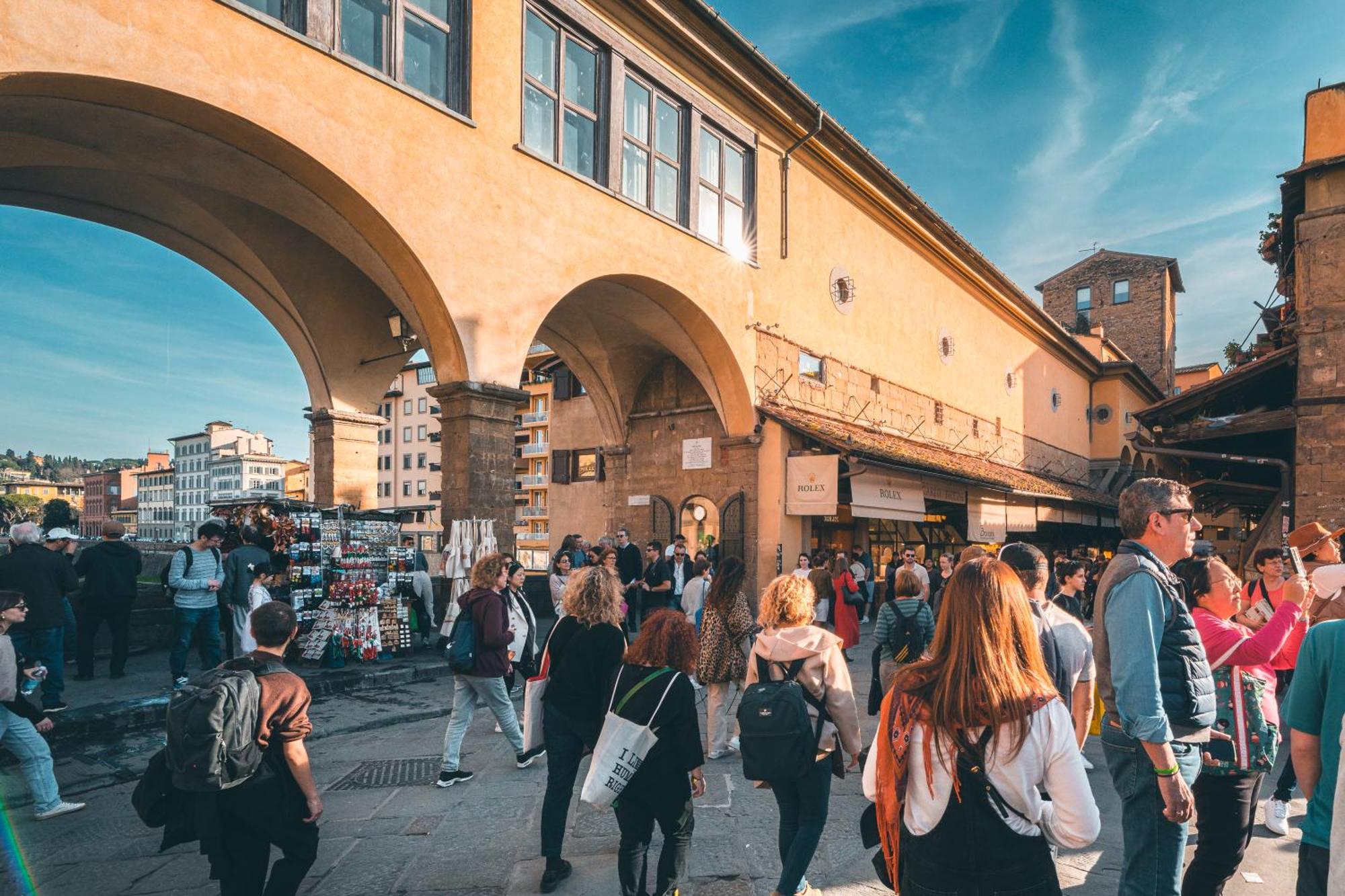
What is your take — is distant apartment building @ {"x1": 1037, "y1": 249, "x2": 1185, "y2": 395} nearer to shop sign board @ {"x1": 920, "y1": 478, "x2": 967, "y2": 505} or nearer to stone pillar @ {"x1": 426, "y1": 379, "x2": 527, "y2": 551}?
shop sign board @ {"x1": 920, "y1": 478, "x2": 967, "y2": 505}

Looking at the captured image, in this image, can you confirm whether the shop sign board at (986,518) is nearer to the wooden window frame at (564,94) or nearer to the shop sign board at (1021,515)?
the shop sign board at (1021,515)

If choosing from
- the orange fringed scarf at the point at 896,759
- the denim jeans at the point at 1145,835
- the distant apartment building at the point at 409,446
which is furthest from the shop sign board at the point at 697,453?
the distant apartment building at the point at 409,446

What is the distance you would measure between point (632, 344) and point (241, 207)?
7.86 meters

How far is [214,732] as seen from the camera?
9.04 feet

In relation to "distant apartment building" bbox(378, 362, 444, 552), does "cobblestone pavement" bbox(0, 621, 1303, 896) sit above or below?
below

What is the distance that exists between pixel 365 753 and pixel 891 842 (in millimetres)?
5255

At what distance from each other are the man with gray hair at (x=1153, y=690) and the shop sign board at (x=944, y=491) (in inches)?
554

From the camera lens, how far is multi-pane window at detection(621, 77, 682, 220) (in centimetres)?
1240

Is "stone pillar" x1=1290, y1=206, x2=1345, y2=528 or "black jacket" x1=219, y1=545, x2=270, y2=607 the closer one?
"black jacket" x1=219, y1=545, x2=270, y2=607

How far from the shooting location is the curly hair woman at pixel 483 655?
17.5ft

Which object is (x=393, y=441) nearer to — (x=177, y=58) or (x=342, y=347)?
(x=342, y=347)

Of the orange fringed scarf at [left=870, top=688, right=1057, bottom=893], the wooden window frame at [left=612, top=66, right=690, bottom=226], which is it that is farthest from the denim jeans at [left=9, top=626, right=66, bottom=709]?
the wooden window frame at [left=612, top=66, right=690, bottom=226]

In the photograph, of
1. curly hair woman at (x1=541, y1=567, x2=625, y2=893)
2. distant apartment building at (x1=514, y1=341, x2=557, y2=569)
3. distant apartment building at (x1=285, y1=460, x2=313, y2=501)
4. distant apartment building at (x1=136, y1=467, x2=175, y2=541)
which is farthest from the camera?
distant apartment building at (x1=136, y1=467, x2=175, y2=541)

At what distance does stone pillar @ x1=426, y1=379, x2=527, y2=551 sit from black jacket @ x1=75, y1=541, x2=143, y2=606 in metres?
3.39
